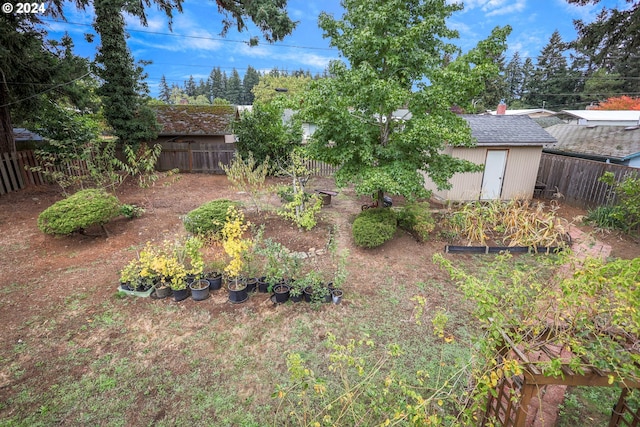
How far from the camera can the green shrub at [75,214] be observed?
255 inches

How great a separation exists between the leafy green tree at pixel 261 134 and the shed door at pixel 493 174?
796 centimetres

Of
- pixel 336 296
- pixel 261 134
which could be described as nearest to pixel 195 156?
pixel 261 134

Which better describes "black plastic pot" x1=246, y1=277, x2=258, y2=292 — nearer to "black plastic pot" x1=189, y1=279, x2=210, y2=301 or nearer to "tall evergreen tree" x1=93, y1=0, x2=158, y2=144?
"black plastic pot" x1=189, y1=279, x2=210, y2=301

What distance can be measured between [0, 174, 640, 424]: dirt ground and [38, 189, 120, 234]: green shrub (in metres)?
0.63

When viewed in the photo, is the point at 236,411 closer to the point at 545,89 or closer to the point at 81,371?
the point at 81,371

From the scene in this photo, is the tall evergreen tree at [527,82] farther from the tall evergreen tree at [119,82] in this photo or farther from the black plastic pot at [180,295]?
the black plastic pot at [180,295]

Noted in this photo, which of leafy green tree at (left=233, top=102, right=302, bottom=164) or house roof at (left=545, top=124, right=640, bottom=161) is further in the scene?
leafy green tree at (left=233, top=102, right=302, bottom=164)

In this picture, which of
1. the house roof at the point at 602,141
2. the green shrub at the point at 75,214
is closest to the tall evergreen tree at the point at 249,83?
the house roof at the point at 602,141

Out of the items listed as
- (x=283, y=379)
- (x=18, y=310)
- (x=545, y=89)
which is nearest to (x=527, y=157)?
(x=283, y=379)

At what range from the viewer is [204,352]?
407 centimetres

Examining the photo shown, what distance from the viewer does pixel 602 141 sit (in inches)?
505

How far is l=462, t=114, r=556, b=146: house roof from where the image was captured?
1064 cm

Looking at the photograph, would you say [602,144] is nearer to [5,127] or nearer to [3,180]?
[3,180]

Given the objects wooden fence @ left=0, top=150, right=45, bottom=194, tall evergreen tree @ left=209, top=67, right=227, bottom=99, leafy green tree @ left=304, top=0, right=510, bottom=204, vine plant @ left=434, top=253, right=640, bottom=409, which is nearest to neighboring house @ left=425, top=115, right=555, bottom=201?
leafy green tree @ left=304, top=0, right=510, bottom=204
